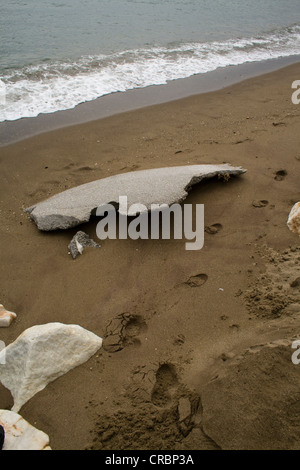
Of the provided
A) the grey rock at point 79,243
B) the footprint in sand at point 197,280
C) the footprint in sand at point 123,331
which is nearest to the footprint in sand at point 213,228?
the footprint in sand at point 197,280

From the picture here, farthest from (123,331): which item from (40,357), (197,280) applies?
(197,280)

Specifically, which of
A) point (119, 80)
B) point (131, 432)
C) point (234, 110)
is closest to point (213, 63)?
point (119, 80)

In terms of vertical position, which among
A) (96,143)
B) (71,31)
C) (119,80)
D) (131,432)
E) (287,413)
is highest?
(71,31)

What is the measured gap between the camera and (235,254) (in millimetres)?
3328

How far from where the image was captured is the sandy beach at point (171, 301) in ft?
6.91

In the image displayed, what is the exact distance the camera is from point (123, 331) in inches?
108

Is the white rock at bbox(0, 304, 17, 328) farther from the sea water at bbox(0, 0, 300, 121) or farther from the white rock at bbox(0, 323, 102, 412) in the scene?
the sea water at bbox(0, 0, 300, 121)

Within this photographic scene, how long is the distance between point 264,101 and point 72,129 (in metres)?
3.68

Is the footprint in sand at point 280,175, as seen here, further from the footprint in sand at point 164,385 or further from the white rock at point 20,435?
the white rock at point 20,435

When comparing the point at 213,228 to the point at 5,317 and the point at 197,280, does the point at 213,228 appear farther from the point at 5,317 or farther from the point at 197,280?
the point at 5,317

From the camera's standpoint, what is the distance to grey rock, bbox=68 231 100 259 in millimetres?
3439

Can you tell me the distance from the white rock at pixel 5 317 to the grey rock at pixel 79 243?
2.60 ft

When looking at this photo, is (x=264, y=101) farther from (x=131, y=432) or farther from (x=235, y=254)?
(x=131, y=432)

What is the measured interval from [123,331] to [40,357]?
646 millimetres
